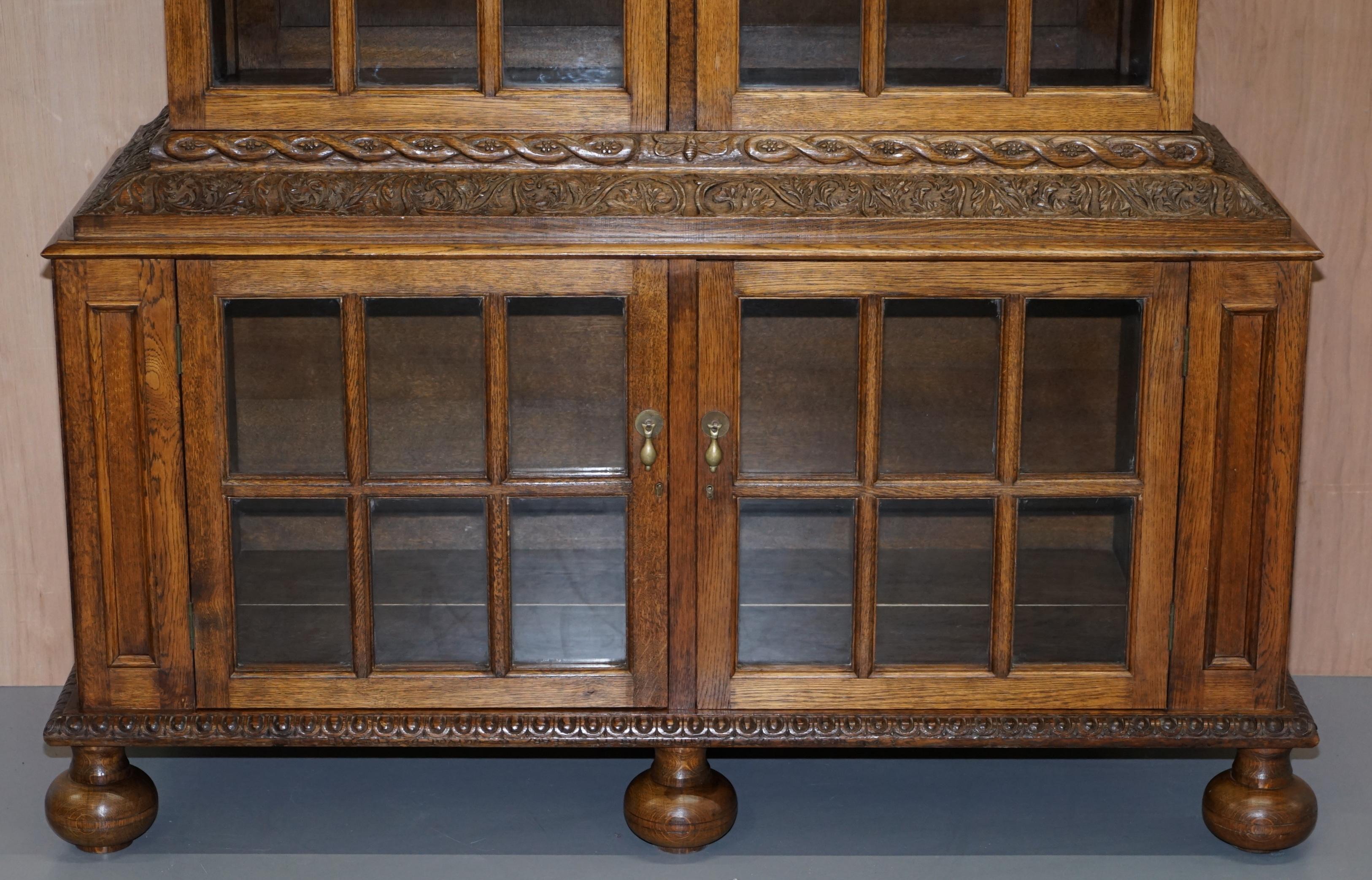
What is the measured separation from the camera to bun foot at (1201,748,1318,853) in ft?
6.04

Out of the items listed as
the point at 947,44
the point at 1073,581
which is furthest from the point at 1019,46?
the point at 1073,581

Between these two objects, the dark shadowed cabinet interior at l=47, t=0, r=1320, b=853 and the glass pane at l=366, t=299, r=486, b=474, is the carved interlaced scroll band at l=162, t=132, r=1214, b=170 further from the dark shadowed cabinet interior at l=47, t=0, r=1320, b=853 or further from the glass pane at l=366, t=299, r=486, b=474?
the glass pane at l=366, t=299, r=486, b=474

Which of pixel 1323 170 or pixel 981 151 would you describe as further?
pixel 1323 170

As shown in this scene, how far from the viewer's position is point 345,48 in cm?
173

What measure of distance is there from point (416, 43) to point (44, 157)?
2.45ft

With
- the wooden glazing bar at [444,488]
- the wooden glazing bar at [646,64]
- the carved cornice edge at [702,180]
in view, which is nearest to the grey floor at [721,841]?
the wooden glazing bar at [444,488]

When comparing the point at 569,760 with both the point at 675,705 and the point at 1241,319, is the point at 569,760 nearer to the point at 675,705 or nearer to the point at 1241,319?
the point at 675,705

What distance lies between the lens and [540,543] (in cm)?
182

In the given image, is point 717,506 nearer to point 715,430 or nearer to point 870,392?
point 715,430

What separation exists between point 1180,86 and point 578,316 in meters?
0.73

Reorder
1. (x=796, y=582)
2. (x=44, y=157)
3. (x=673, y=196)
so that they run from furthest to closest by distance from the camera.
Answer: (x=44, y=157), (x=796, y=582), (x=673, y=196)

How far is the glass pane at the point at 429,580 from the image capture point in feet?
5.91

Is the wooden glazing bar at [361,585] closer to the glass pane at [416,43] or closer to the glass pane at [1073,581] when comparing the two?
the glass pane at [416,43]

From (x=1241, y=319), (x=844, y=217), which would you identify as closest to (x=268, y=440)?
(x=844, y=217)
